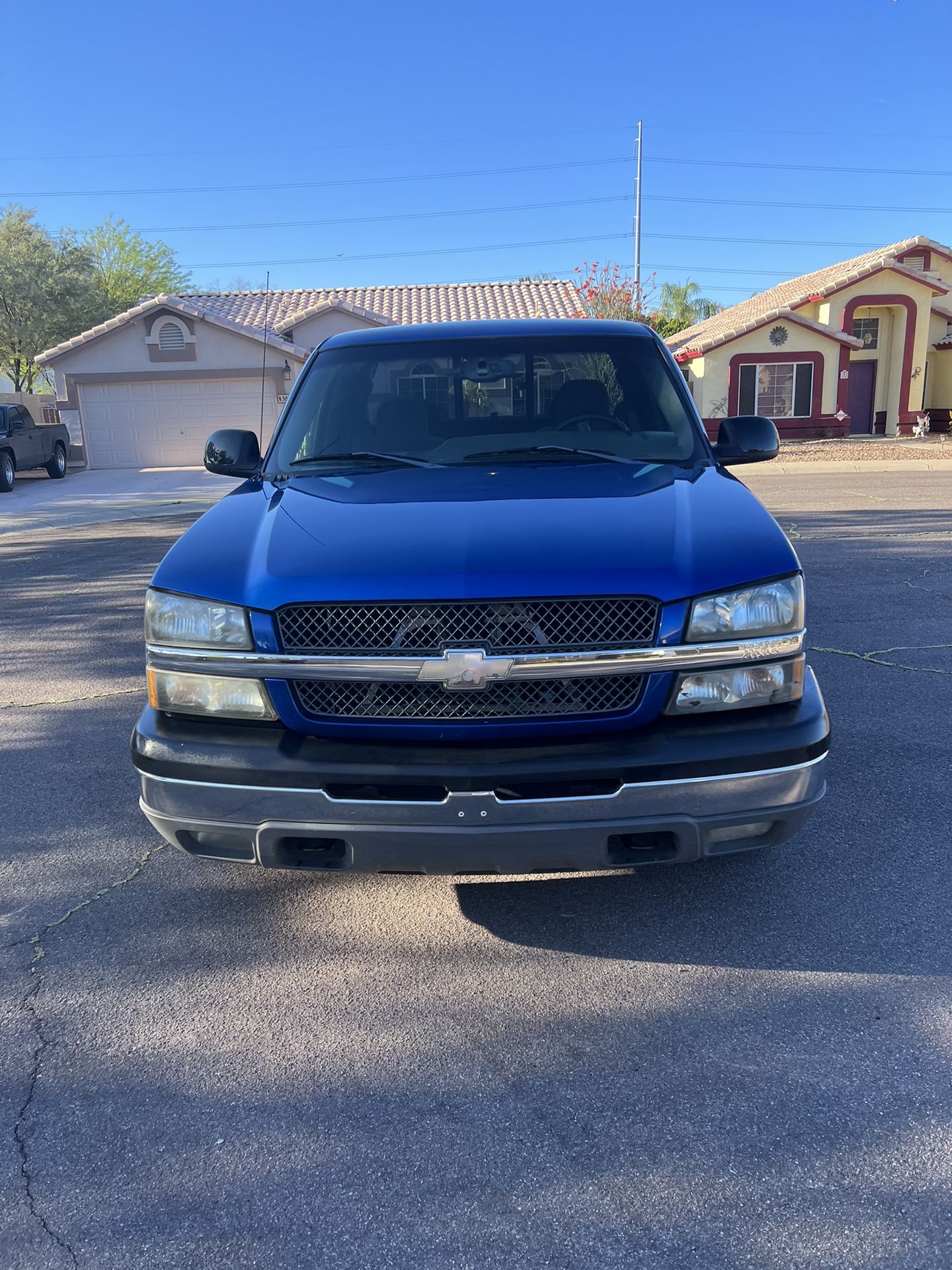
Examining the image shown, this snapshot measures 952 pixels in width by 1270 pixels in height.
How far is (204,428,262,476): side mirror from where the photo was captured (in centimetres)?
413

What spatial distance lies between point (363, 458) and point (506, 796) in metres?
1.72

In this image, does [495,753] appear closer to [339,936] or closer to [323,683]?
[323,683]

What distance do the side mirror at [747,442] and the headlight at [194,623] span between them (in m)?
2.25

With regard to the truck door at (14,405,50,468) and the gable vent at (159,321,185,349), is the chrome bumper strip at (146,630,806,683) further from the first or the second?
the gable vent at (159,321,185,349)

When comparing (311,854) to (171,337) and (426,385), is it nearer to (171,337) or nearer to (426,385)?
(426,385)

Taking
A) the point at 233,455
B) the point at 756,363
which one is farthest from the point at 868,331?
the point at 233,455

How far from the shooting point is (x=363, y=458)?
146 inches

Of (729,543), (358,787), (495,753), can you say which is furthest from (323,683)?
(729,543)

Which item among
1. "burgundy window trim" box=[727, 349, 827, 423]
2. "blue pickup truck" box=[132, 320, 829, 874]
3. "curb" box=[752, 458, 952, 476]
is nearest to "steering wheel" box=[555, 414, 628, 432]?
"blue pickup truck" box=[132, 320, 829, 874]

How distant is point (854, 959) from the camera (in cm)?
283

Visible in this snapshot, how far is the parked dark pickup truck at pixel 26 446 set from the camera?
20094 mm

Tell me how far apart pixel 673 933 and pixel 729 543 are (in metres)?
1.24

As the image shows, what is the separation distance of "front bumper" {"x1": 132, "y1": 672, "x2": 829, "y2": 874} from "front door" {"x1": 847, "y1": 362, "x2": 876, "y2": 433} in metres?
32.1

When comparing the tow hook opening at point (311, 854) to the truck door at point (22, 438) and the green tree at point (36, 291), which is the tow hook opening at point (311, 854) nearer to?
the truck door at point (22, 438)
